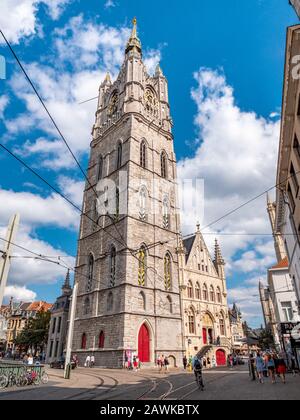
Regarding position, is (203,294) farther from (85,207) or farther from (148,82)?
(148,82)

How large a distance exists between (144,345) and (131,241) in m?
9.24

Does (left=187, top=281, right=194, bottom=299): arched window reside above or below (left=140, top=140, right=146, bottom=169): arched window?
below

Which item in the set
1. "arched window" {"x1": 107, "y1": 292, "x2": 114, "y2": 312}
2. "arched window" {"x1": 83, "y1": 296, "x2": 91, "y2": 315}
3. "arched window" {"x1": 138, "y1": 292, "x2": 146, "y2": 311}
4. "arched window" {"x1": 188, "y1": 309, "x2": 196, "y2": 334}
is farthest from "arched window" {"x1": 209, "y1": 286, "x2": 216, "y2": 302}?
"arched window" {"x1": 83, "y1": 296, "x2": 91, "y2": 315}

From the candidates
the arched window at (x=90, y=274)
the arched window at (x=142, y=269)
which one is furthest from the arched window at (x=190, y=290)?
the arched window at (x=90, y=274)

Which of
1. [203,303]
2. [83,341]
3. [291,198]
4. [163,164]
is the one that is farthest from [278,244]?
[291,198]

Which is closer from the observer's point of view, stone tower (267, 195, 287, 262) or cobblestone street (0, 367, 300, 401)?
cobblestone street (0, 367, 300, 401)

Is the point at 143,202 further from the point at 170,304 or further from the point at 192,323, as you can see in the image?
the point at 192,323

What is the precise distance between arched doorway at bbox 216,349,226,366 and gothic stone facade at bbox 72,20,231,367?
261 centimetres

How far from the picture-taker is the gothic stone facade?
24.6 m

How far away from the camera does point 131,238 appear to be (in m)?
26.7

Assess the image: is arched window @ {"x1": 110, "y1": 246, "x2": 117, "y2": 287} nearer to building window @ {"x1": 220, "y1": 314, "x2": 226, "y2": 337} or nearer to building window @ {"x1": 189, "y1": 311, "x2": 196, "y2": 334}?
building window @ {"x1": 189, "y1": 311, "x2": 196, "y2": 334}

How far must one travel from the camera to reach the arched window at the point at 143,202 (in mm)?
29703

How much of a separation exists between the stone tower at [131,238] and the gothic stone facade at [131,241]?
0.28 feet
